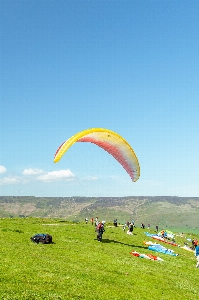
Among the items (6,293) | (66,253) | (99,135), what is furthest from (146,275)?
(99,135)

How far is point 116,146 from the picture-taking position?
3072 centimetres

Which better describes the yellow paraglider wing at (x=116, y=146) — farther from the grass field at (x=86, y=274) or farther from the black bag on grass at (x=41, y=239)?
the black bag on grass at (x=41, y=239)

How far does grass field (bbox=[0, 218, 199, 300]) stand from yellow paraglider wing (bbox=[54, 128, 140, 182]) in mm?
8850

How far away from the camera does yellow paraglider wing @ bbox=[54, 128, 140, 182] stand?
2900 cm

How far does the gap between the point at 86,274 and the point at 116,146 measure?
Result: 14513 mm

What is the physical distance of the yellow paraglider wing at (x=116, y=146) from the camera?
29.0m

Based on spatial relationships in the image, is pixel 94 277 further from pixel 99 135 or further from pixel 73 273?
pixel 99 135

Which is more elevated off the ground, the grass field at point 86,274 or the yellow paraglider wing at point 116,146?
the yellow paraglider wing at point 116,146

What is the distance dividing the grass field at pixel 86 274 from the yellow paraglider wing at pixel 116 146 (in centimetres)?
885

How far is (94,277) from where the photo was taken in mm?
19125

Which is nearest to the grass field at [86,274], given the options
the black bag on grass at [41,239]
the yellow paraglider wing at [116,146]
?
the black bag on grass at [41,239]

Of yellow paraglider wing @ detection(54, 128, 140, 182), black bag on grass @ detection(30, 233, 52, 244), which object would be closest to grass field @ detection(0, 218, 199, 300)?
black bag on grass @ detection(30, 233, 52, 244)

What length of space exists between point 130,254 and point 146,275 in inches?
312

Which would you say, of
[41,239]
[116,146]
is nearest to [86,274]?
[41,239]
